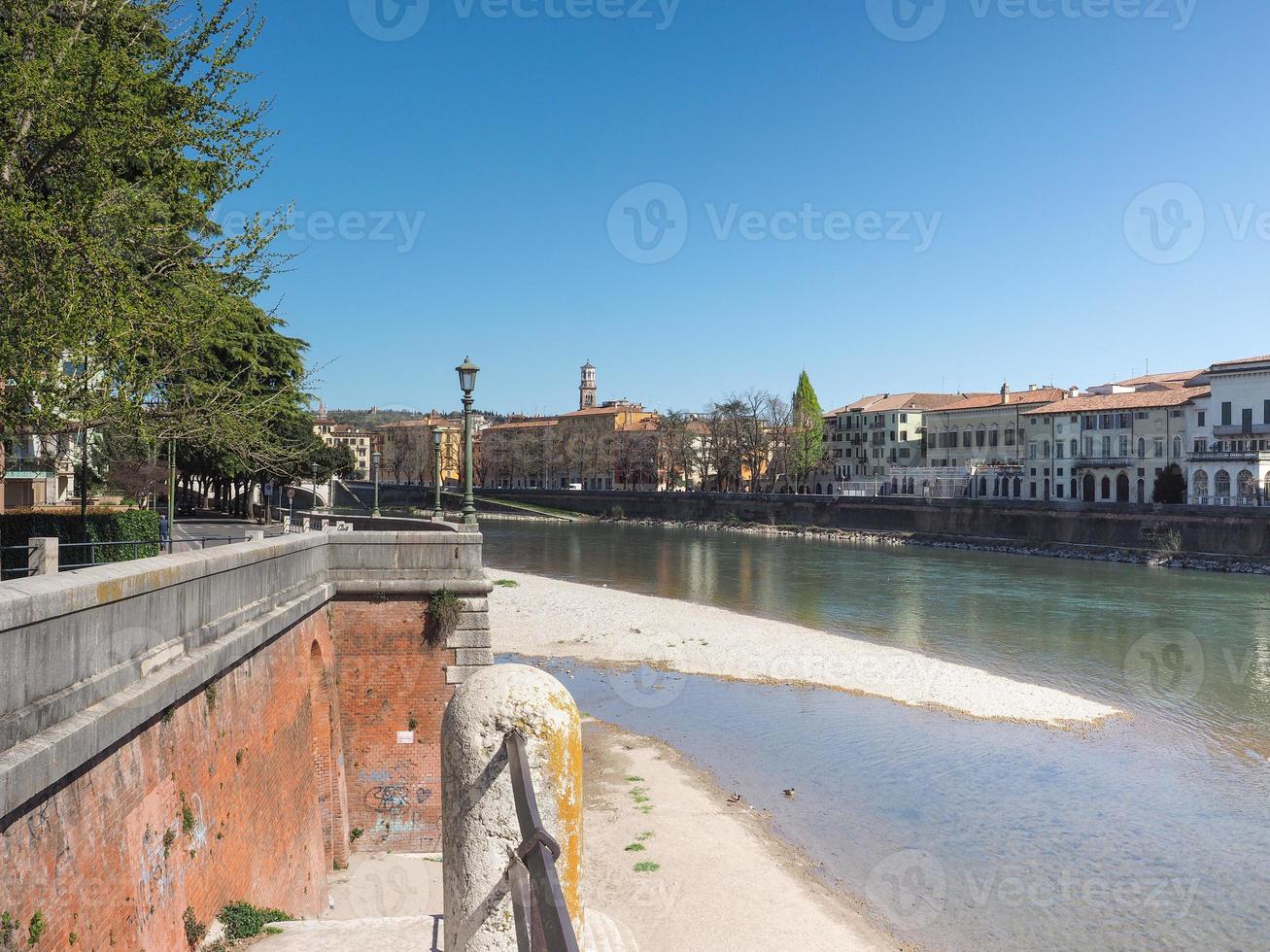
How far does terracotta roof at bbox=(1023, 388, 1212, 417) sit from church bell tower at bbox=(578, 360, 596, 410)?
332ft

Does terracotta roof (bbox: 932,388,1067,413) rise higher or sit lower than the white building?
higher

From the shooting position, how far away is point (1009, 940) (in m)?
12.8

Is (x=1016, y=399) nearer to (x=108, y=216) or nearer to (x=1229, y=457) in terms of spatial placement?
(x=1229, y=457)

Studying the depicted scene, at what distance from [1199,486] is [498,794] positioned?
73.0 metres

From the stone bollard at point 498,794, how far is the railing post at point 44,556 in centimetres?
547

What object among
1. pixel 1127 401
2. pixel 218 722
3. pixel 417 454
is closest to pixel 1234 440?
pixel 1127 401

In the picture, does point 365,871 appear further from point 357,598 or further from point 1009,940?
point 1009,940

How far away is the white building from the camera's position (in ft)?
202

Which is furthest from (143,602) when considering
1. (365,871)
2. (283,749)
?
(365,871)

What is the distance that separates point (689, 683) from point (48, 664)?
22.0 meters

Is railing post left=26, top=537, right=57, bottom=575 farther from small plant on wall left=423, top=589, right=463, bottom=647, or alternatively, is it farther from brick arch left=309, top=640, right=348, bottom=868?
small plant on wall left=423, top=589, right=463, bottom=647

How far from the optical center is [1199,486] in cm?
6525

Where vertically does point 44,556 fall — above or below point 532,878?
above

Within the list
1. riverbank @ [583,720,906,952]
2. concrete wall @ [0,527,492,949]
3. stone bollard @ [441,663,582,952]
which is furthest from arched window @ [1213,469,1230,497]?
stone bollard @ [441,663,582,952]
